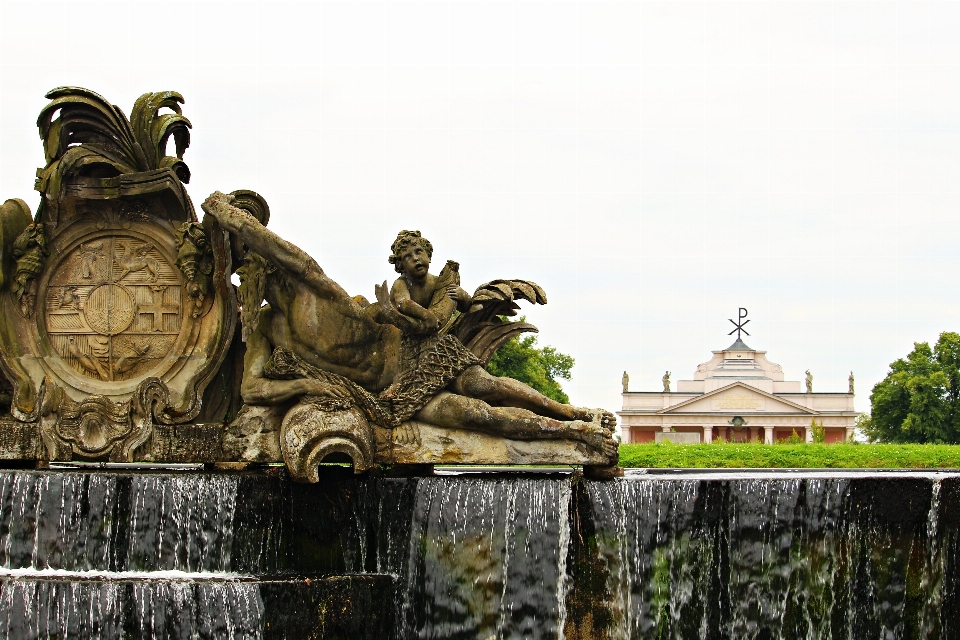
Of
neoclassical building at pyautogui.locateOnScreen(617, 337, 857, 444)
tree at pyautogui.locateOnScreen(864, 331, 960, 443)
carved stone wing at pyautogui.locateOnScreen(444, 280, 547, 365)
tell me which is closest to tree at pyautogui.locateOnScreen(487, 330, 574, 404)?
tree at pyautogui.locateOnScreen(864, 331, 960, 443)

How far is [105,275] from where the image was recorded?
1174 centimetres

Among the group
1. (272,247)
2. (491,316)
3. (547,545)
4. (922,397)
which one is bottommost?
(547,545)

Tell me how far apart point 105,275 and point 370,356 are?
8.28ft

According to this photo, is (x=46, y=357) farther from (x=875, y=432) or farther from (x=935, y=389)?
(x=875, y=432)

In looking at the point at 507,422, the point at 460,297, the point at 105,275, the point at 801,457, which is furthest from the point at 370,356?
the point at 801,457

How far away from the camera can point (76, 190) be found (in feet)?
38.2

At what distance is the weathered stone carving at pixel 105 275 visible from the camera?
11422 millimetres

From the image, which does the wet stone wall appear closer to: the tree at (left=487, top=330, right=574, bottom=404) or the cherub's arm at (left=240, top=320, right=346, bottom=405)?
the cherub's arm at (left=240, top=320, right=346, bottom=405)

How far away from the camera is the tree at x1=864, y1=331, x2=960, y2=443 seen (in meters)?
53.9

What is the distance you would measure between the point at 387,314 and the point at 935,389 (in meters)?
47.4

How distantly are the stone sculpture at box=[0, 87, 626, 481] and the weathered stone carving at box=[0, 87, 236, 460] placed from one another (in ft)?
0.04

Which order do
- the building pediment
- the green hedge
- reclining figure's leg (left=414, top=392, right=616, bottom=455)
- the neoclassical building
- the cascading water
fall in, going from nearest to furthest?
1. the cascading water
2. reclining figure's leg (left=414, top=392, right=616, bottom=455)
3. the green hedge
4. the neoclassical building
5. the building pediment

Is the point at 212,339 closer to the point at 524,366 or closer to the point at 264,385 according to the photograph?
the point at 264,385

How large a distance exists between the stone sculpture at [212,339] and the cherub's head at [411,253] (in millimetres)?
16
